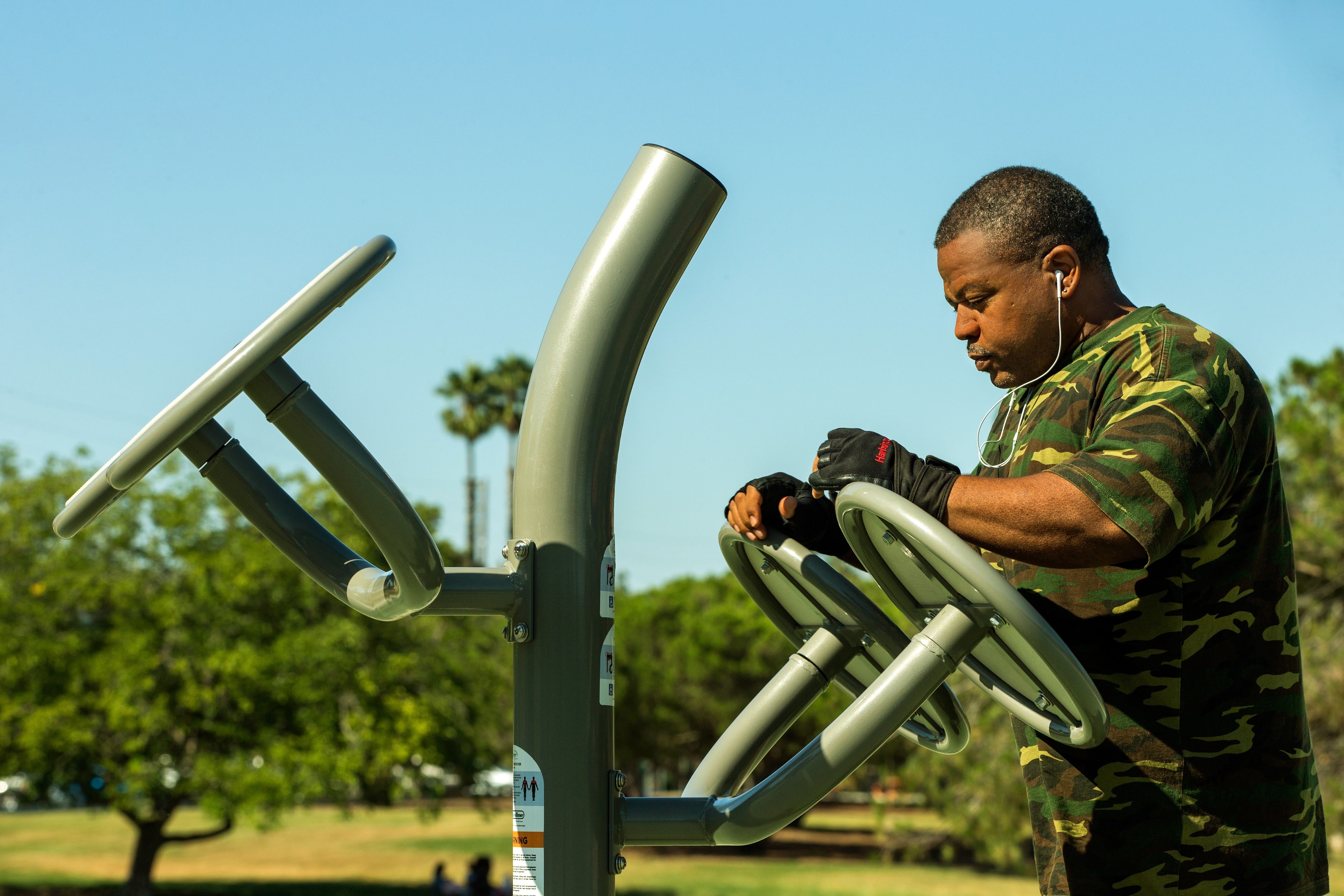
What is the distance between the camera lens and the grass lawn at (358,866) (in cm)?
2341

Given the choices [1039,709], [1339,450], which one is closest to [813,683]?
[1039,709]

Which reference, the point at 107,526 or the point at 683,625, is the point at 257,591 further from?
the point at 683,625

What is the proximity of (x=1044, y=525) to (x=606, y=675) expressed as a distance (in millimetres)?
567

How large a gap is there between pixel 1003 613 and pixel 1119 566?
340 millimetres

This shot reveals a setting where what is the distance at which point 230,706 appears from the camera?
17.7 metres

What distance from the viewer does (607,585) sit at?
5.24 ft

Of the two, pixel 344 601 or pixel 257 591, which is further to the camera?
pixel 257 591

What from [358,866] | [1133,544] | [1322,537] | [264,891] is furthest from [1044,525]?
[358,866]

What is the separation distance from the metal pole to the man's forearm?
18.2 inches

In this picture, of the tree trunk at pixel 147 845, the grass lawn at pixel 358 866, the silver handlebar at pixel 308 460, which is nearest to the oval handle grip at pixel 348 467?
the silver handlebar at pixel 308 460

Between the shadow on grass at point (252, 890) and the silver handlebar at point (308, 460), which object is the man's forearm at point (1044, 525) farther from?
the shadow on grass at point (252, 890)

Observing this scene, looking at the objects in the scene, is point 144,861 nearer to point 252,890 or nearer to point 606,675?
point 252,890

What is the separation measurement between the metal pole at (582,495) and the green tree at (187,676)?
49.4ft

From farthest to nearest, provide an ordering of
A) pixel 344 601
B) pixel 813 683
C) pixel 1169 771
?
pixel 813 683
pixel 1169 771
pixel 344 601
